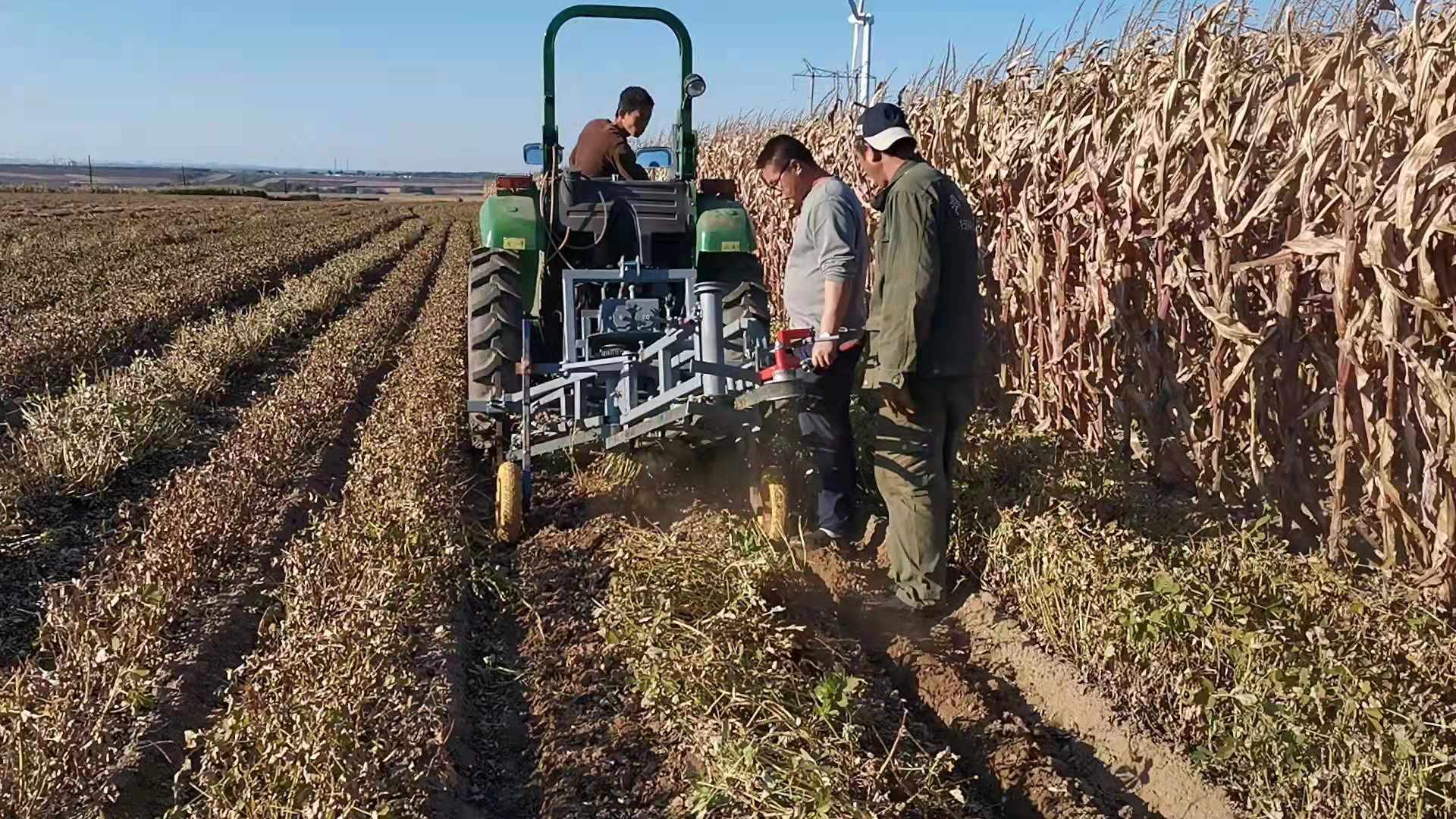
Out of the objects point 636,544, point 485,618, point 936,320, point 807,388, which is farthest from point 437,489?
point 936,320

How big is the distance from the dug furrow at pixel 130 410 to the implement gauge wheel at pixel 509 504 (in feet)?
6.39

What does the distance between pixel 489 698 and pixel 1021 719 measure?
63.0 inches

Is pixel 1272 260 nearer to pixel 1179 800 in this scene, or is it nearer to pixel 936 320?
pixel 936 320

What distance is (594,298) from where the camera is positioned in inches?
223

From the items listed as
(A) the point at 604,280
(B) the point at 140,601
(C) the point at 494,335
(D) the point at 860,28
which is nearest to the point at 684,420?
(A) the point at 604,280

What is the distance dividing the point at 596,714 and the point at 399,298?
9.84 m

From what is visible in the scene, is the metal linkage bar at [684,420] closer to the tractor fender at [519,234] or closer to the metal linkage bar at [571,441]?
the metal linkage bar at [571,441]

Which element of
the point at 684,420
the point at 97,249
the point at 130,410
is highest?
the point at 97,249

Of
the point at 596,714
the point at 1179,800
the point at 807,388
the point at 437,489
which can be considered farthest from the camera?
the point at 437,489

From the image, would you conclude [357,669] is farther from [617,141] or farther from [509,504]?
[617,141]

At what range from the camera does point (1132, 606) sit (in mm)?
3320

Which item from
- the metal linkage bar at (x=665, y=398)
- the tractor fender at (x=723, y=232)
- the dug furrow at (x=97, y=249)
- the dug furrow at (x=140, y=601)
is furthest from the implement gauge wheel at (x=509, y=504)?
the dug furrow at (x=97, y=249)

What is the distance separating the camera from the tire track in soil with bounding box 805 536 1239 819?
2.87m

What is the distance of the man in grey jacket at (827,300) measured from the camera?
14.1 ft
